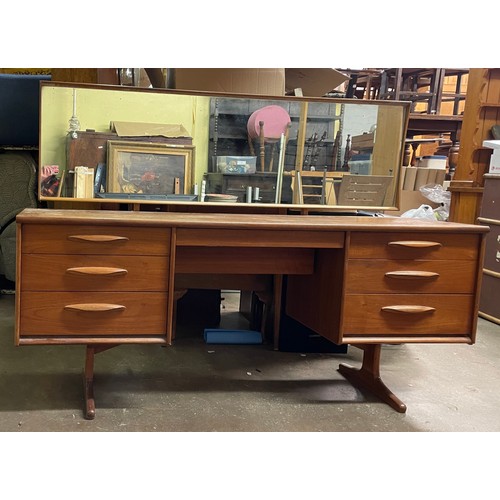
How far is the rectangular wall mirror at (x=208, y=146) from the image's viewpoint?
7.70ft

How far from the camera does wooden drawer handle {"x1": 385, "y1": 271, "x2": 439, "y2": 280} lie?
1838 mm

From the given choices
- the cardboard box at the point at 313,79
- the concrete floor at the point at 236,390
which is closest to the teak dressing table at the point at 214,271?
the concrete floor at the point at 236,390

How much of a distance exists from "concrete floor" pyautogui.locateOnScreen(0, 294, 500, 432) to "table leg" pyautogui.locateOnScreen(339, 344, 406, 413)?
3cm

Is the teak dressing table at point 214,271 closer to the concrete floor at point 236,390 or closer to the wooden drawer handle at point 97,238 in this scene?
the wooden drawer handle at point 97,238

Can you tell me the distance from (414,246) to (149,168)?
1.21 metres

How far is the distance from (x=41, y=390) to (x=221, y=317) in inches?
50.7

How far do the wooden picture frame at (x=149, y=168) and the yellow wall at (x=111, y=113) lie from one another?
6 centimetres

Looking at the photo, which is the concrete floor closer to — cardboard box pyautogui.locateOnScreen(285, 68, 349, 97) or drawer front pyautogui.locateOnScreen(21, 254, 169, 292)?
drawer front pyautogui.locateOnScreen(21, 254, 169, 292)

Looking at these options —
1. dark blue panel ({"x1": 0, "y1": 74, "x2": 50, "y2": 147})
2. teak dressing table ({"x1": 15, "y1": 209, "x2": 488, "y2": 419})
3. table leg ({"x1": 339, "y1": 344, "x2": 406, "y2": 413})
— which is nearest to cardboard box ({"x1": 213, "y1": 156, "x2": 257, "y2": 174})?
teak dressing table ({"x1": 15, "y1": 209, "x2": 488, "y2": 419})

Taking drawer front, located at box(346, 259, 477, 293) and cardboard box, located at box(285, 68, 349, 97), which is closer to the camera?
drawer front, located at box(346, 259, 477, 293)

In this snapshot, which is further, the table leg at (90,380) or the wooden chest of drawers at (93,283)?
the table leg at (90,380)

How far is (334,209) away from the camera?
260 centimetres

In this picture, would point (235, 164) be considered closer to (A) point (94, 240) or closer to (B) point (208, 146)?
(B) point (208, 146)

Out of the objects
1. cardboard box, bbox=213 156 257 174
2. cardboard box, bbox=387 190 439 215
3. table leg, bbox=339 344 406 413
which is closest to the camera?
table leg, bbox=339 344 406 413
